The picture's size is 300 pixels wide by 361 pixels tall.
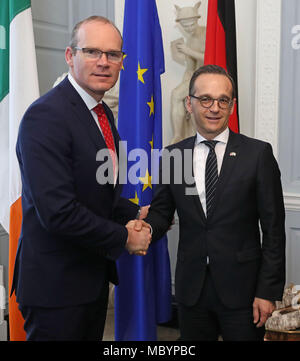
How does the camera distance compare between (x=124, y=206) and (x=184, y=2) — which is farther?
(x=184, y=2)

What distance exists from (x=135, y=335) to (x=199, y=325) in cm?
113

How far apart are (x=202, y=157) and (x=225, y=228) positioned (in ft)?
1.01

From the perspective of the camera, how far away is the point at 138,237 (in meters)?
1.94

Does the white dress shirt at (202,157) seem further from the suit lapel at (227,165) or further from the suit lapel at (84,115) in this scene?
the suit lapel at (84,115)

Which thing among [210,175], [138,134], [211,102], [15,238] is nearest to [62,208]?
[210,175]

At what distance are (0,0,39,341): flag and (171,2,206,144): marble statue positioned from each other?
3.75ft

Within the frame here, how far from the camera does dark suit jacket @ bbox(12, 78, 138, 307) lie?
1633mm

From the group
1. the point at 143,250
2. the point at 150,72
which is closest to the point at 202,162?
the point at 143,250

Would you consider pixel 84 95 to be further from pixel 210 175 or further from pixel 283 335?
pixel 283 335

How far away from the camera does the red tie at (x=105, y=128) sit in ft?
6.20

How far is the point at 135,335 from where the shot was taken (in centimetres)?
286

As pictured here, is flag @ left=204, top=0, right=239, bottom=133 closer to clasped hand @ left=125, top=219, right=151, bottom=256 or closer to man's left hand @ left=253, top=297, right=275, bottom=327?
clasped hand @ left=125, top=219, right=151, bottom=256

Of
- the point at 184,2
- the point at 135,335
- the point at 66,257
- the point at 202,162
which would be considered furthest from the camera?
the point at 184,2

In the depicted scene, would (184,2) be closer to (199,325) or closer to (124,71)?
(124,71)
